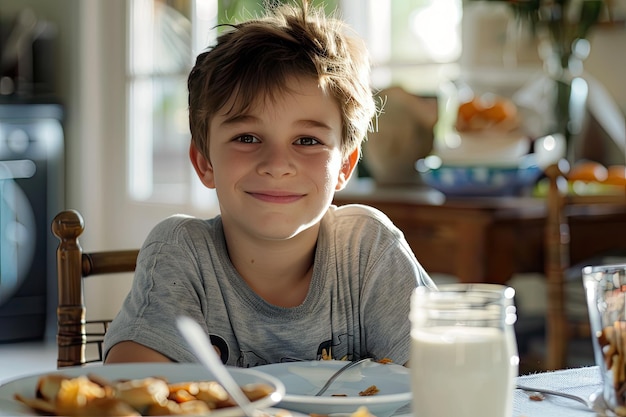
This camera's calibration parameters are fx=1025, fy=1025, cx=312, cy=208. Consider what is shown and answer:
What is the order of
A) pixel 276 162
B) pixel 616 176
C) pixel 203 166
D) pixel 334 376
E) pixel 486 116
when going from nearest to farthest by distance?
pixel 334 376 < pixel 276 162 < pixel 203 166 < pixel 616 176 < pixel 486 116

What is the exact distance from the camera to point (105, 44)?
470 cm

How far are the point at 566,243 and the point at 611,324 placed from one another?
148cm

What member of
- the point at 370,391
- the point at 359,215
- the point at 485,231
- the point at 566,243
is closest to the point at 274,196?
the point at 359,215

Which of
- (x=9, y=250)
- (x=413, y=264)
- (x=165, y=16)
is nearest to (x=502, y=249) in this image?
(x=413, y=264)

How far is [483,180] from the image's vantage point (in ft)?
8.05

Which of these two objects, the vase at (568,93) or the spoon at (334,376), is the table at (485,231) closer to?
the vase at (568,93)

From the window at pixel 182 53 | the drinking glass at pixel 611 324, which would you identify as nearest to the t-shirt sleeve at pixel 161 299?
the drinking glass at pixel 611 324

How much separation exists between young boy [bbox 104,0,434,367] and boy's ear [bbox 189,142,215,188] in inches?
2.5

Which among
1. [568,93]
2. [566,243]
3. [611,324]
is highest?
[568,93]

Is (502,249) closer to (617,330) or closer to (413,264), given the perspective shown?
(413,264)

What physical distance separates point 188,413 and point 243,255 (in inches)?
24.6

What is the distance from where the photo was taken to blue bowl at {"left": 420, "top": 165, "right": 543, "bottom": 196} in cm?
245

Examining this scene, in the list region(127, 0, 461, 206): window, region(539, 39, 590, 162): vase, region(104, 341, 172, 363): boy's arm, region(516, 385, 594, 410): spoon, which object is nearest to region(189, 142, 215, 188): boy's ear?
region(104, 341, 172, 363): boy's arm

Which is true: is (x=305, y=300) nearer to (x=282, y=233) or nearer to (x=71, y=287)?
(x=282, y=233)
